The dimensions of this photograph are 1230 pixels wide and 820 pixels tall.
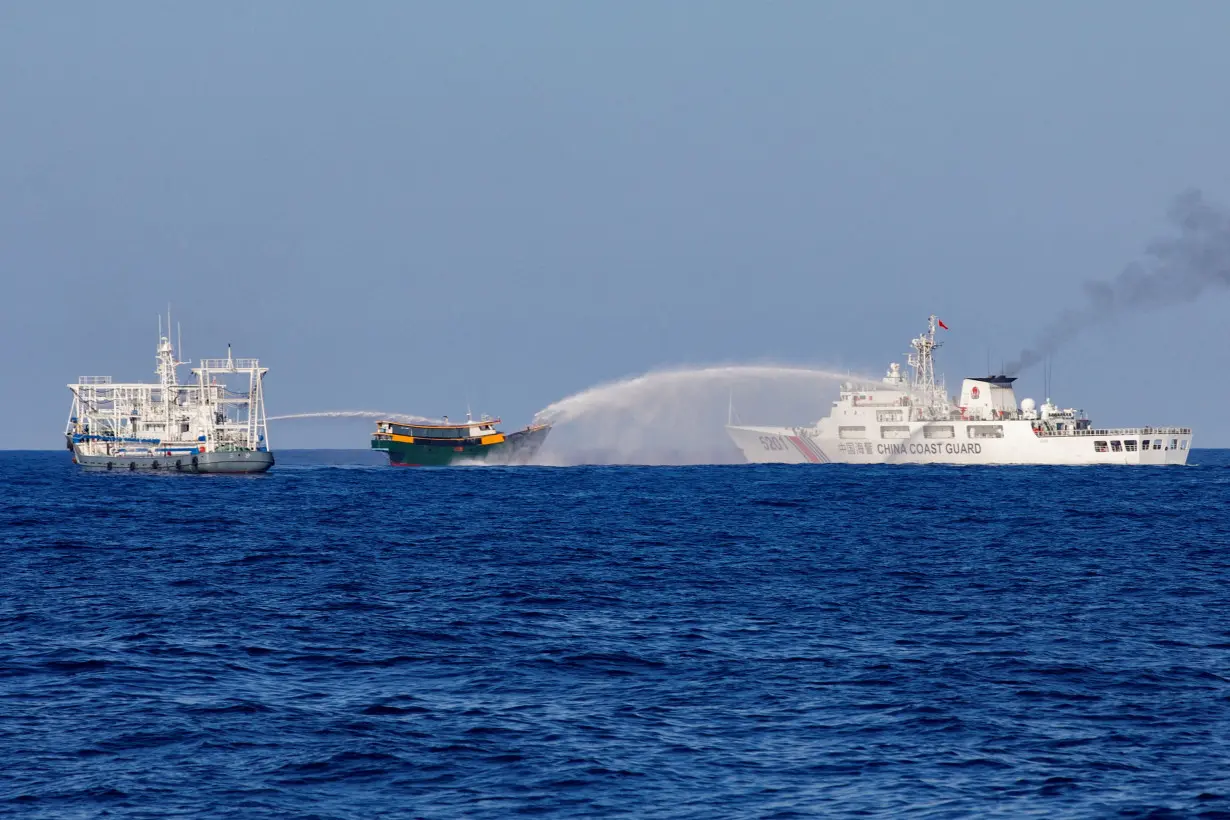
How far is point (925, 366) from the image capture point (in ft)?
461

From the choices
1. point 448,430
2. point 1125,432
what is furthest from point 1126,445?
point 448,430

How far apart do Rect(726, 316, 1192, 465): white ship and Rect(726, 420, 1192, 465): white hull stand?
105 mm

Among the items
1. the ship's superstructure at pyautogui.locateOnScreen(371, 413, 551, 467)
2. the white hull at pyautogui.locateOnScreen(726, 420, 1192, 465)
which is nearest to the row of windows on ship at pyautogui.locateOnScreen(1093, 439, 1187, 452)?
the white hull at pyautogui.locateOnScreen(726, 420, 1192, 465)

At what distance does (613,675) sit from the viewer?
2588 cm

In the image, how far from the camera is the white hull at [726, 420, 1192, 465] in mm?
132125

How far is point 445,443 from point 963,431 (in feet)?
182

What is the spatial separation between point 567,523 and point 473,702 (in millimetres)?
42128

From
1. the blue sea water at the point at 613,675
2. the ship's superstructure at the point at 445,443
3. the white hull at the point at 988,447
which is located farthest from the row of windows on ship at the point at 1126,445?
the blue sea water at the point at 613,675

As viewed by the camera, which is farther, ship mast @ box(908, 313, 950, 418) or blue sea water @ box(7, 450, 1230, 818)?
ship mast @ box(908, 313, 950, 418)

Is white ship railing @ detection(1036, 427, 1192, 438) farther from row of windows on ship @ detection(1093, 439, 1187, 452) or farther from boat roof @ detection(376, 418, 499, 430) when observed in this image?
boat roof @ detection(376, 418, 499, 430)

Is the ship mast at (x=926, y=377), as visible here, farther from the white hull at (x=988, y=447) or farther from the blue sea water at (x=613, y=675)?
the blue sea water at (x=613, y=675)

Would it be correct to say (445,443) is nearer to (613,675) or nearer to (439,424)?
(439,424)

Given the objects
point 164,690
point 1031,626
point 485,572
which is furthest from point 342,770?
point 485,572

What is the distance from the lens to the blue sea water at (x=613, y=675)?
1841 centimetres
